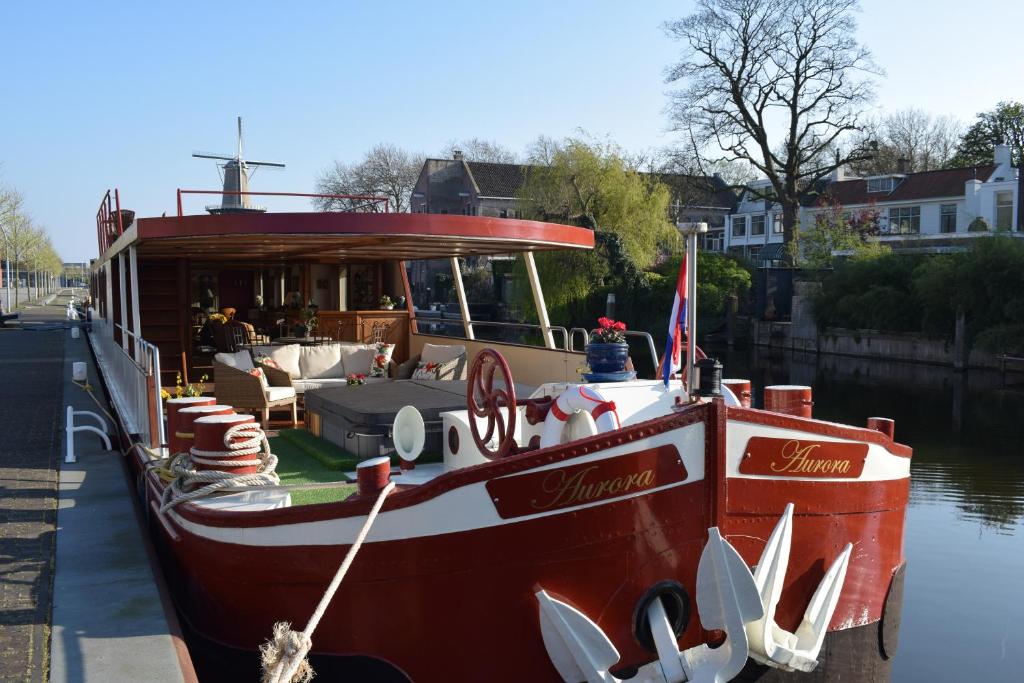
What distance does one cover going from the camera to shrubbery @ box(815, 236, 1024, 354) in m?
26.9

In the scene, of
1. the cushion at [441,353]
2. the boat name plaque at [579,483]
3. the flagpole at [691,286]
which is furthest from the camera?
the cushion at [441,353]

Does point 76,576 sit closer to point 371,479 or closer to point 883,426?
point 371,479

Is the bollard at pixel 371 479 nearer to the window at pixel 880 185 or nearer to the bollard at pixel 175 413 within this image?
the bollard at pixel 175 413

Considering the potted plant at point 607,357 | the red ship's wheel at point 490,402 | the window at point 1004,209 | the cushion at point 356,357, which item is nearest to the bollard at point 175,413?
the red ship's wheel at point 490,402

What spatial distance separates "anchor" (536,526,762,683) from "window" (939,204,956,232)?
161ft

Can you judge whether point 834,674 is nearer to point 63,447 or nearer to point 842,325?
point 63,447

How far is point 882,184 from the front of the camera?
5266 centimetres

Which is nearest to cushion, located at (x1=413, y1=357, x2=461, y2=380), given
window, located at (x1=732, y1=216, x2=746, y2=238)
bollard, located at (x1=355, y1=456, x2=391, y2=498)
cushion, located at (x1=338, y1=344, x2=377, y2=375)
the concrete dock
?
cushion, located at (x1=338, y1=344, x2=377, y2=375)

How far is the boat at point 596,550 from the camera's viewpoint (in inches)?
177

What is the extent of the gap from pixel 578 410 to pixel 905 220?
50042mm

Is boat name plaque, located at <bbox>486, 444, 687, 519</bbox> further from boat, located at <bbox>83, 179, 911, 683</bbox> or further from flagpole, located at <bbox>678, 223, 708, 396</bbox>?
flagpole, located at <bbox>678, 223, 708, 396</bbox>

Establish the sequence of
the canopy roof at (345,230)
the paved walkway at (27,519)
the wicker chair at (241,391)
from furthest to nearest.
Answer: the wicker chair at (241,391) → the canopy roof at (345,230) → the paved walkway at (27,519)

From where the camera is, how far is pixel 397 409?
23.3 ft

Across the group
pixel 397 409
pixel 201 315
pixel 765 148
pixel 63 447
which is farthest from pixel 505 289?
pixel 397 409
